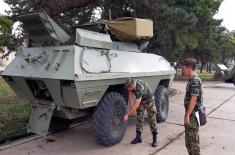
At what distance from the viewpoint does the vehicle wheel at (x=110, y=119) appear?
5531mm

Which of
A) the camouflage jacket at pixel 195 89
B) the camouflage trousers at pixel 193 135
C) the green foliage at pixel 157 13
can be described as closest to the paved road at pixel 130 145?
the camouflage trousers at pixel 193 135

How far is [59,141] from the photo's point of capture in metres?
6.18

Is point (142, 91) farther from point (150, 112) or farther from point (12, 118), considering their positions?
point (12, 118)

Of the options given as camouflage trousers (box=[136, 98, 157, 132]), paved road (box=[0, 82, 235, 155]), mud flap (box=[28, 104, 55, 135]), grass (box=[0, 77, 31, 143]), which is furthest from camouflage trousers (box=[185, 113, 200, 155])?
grass (box=[0, 77, 31, 143])

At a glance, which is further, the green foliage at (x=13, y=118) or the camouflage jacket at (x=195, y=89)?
the green foliage at (x=13, y=118)

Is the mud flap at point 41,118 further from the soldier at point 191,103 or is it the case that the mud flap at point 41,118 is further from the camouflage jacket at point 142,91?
the soldier at point 191,103

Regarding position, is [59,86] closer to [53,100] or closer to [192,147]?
[53,100]

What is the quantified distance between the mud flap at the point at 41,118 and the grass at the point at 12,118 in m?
0.75

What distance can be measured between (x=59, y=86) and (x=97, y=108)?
2.56 ft

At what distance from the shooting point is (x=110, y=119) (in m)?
5.70

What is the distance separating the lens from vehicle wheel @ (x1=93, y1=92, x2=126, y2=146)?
5531 millimetres

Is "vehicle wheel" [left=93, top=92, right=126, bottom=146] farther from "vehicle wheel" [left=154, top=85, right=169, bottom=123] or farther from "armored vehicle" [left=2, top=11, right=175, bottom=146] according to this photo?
"vehicle wheel" [left=154, top=85, right=169, bottom=123]

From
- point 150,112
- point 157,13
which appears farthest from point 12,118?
point 157,13

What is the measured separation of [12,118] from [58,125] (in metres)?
1.58
